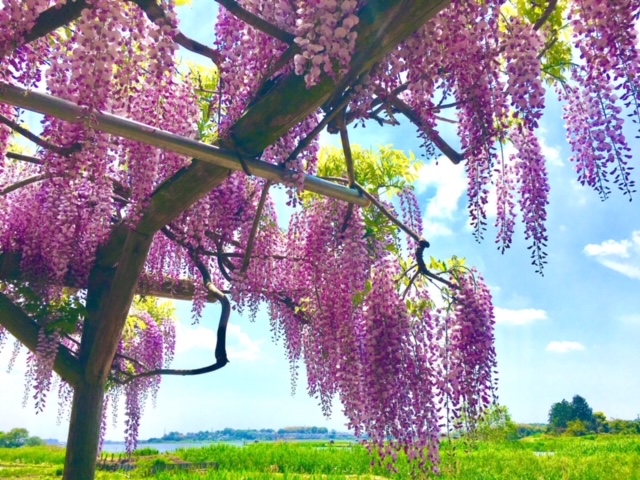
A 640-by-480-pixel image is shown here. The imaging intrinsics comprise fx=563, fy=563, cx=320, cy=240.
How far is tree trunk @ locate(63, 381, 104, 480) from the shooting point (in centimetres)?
427

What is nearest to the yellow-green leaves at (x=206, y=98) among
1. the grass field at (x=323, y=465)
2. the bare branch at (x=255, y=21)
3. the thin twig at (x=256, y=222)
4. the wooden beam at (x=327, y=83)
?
the thin twig at (x=256, y=222)

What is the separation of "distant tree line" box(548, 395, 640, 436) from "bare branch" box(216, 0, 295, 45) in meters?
40.7

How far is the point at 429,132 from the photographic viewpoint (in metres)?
2.93

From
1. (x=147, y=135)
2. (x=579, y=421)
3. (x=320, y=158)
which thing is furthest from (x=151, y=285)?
(x=579, y=421)

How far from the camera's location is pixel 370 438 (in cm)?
367

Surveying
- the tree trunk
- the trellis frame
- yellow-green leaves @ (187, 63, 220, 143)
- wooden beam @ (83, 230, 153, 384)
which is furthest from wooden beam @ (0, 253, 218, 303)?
yellow-green leaves @ (187, 63, 220, 143)

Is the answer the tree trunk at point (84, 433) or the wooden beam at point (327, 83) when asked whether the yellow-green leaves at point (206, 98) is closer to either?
the wooden beam at point (327, 83)

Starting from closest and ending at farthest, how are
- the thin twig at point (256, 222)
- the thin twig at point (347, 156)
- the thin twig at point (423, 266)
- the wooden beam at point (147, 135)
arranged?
1. the wooden beam at point (147, 135)
2. the thin twig at point (347, 156)
3. the thin twig at point (256, 222)
4. the thin twig at point (423, 266)

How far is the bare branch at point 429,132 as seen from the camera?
115 inches

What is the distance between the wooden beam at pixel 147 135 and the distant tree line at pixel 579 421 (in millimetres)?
39949

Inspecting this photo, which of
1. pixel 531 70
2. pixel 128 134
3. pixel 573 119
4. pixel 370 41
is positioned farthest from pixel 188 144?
pixel 573 119

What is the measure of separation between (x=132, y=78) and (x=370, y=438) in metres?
2.61

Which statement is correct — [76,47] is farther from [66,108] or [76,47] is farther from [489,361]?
[489,361]

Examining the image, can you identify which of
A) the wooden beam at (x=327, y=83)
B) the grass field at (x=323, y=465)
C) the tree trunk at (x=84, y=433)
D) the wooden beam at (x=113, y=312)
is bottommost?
the grass field at (x=323, y=465)
